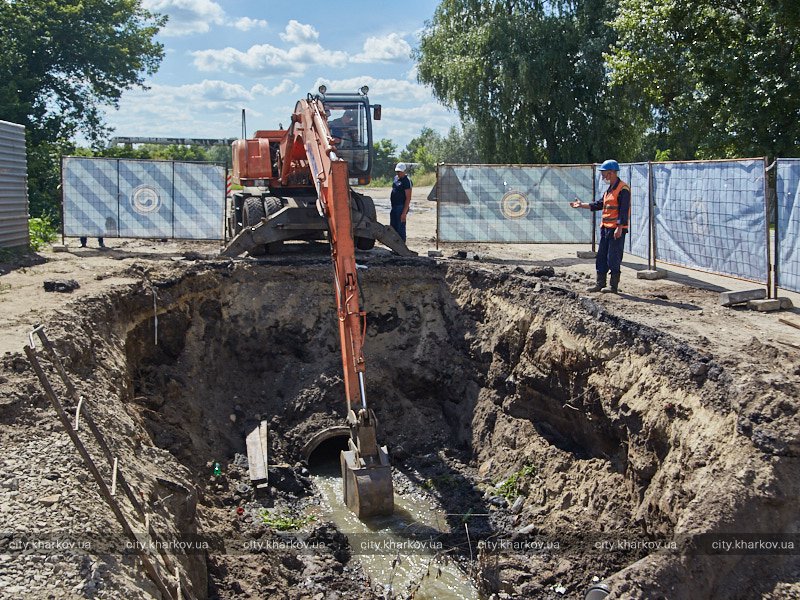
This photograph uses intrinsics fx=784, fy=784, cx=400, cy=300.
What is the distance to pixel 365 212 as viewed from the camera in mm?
14305

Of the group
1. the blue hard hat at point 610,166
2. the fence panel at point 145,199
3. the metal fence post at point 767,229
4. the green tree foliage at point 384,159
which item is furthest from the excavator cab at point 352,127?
the green tree foliage at point 384,159

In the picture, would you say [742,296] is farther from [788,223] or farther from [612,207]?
[612,207]

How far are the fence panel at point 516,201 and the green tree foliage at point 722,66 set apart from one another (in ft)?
16.2

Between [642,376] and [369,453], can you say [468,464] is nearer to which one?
[369,453]

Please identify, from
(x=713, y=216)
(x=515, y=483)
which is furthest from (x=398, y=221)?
(x=515, y=483)

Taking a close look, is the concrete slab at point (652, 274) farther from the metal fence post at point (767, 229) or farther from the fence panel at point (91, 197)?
the fence panel at point (91, 197)

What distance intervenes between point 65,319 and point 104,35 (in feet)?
67.0

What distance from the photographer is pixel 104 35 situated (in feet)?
85.0

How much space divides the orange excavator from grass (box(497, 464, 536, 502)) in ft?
5.16

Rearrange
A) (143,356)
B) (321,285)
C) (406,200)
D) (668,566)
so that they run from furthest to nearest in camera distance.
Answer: (406,200) < (321,285) < (143,356) < (668,566)

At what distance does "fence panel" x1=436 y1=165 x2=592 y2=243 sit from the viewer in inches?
628

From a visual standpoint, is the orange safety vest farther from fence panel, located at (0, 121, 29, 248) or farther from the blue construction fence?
fence panel, located at (0, 121, 29, 248)

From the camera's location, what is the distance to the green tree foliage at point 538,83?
990 inches

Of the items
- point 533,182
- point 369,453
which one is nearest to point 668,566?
point 369,453
